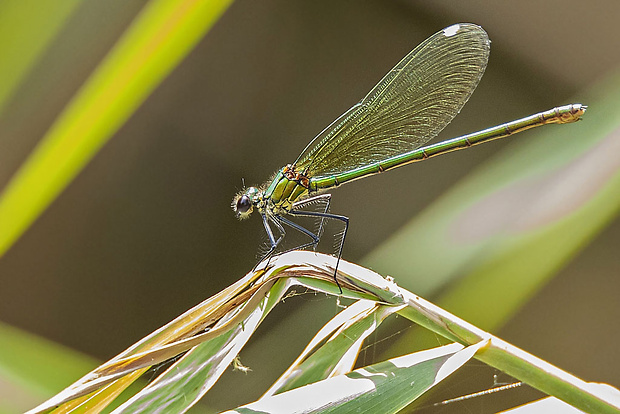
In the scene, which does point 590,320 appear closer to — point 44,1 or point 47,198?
point 47,198

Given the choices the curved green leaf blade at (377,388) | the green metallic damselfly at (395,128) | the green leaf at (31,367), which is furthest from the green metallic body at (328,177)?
the green leaf at (31,367)

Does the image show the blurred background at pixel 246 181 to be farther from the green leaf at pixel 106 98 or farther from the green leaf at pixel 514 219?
the green leaf at pixel 106 98

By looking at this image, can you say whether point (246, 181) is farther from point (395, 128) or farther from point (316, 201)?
point (395, 128)

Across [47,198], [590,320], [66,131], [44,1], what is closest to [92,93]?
[66,131]

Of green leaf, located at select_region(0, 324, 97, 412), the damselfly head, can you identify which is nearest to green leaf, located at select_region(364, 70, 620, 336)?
the damselfly head

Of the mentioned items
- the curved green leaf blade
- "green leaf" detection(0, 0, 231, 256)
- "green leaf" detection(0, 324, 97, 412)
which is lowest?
the curved green leaf blade

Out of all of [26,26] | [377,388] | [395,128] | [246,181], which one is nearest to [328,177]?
[395,128]

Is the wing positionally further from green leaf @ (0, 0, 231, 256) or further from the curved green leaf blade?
the curved green leaf blade
